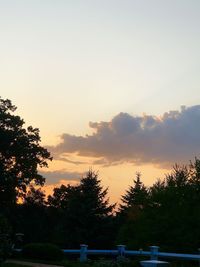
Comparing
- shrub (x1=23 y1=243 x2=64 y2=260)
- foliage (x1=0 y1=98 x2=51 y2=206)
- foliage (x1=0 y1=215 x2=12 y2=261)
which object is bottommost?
shrub (x1=23 y1=243 x2=64 y2=260)

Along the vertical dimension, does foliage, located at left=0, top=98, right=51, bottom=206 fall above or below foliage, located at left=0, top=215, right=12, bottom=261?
above

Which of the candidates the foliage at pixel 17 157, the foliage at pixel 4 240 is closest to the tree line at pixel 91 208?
the foliage at pixel 17 157

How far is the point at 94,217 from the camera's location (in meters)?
45.9

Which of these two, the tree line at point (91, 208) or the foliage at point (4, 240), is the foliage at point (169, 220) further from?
the foliage at point (4, 240)

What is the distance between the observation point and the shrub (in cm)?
2787

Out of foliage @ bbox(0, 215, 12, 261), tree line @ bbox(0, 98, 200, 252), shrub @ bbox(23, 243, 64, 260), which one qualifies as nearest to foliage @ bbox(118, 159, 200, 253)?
tree line @ bbox(0, 98, 200, 252)

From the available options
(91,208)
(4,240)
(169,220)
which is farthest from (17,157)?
(4,240)

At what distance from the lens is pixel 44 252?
28.1 metres

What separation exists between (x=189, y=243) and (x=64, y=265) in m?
11.9

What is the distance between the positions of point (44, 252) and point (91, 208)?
18187 mm

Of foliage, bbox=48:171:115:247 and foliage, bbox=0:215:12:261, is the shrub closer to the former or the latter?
foliage, bbox=0:215:12:261

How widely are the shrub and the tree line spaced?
4.47m

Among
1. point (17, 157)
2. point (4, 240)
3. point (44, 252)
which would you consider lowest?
point (44, 252)

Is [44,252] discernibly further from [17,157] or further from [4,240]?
[17,157]
